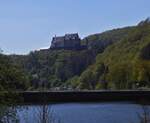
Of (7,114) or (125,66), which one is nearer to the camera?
(7,114)

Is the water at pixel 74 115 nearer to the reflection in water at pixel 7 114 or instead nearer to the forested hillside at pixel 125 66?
the reflection in water at pixel 7 114

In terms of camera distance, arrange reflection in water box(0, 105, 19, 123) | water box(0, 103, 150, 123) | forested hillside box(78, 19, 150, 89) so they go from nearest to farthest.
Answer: reflection in water box(0, 105, 19, 123) < water box(0, 103, 150, 123) < forested hillside box(78, 19, 150, 89)

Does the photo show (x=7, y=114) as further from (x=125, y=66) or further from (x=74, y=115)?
(x=125, y=66)

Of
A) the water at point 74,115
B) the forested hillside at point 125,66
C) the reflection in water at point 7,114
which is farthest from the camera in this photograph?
the forested hillside at point 125,66

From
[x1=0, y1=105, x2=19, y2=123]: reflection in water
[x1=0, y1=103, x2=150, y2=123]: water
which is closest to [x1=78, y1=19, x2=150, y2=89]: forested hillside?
[x1=0, y1=103, x2=150, y2=123]: water

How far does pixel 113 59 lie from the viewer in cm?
16588

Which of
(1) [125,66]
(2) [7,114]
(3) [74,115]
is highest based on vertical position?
(1) [125,66]

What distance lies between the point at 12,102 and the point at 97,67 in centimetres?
15674

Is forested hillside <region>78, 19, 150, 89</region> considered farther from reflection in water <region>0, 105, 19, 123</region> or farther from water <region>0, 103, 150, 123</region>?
reflection in water <region>0, 105, 19, 123</region>

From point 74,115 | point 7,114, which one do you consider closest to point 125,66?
point 74,115

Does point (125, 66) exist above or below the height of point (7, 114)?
above

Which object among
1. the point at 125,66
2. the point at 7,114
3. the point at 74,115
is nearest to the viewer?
the point at 7,114

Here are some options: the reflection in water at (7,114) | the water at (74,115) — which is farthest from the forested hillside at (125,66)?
the reflection in water at (7,114)

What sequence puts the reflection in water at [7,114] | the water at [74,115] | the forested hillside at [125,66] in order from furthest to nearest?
the forested hillside at [125,66]
the water at [74,115]
the reflection in water at [7,114]
